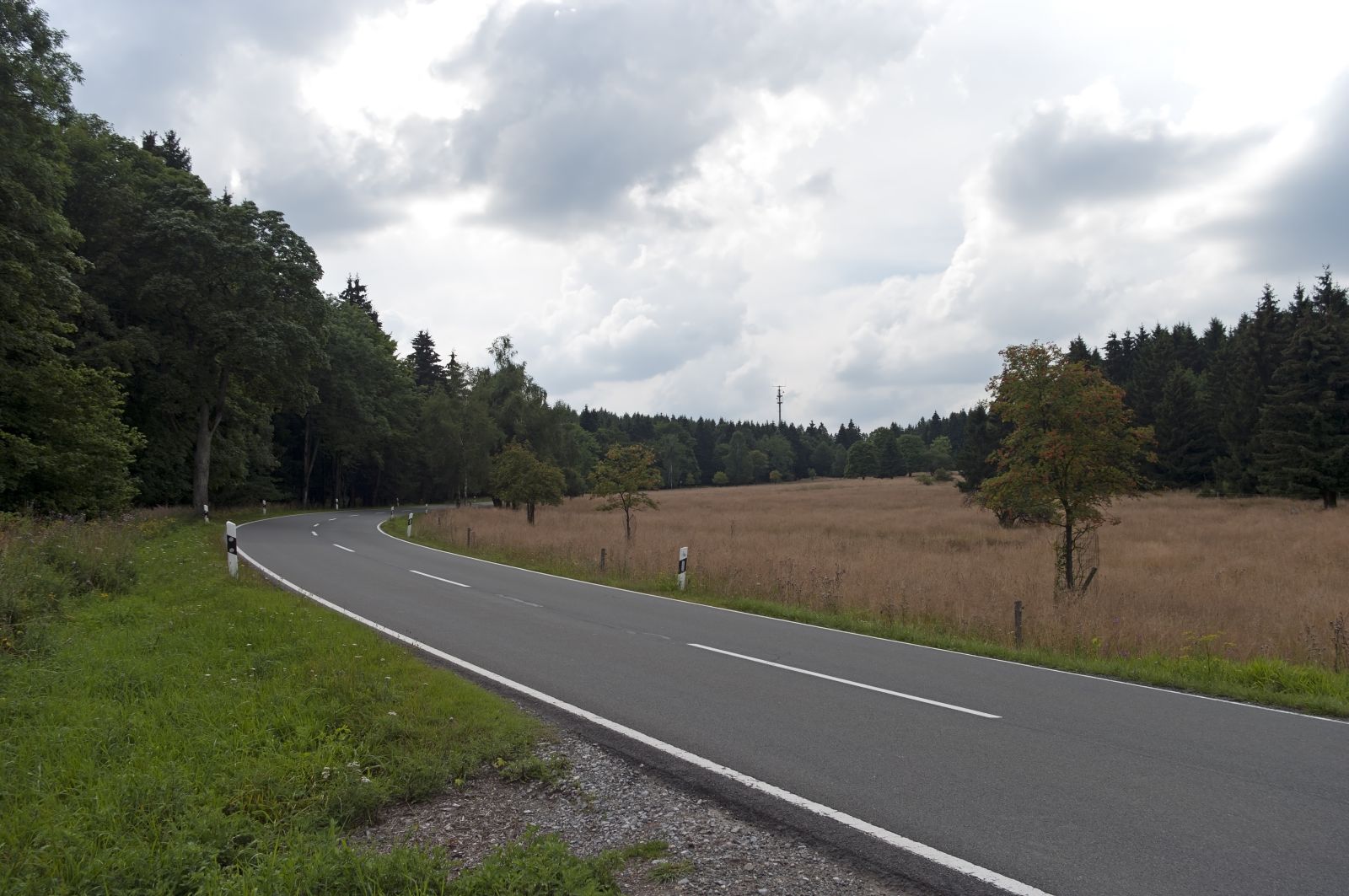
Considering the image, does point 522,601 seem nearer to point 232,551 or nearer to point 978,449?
point 232,551

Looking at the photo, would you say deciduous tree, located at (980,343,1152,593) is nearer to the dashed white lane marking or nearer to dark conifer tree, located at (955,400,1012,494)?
the dashed white lane marking

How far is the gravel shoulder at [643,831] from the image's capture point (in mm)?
3904

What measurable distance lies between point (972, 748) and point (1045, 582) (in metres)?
12.7

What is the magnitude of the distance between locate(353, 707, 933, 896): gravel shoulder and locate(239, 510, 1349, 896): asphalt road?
0.31 metres

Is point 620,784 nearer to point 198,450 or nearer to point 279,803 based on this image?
point 279,803

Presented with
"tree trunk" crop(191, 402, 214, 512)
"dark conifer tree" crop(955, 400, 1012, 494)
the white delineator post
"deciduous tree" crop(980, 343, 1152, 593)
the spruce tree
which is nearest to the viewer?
the white delineator post

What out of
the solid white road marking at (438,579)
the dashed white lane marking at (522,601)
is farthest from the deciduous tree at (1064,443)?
the solid white road marking at (438,579)

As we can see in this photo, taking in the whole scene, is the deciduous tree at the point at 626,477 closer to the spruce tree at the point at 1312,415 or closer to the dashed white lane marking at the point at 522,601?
the dashed white lane marking at the point at 522,601

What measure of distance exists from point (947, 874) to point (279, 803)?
3743 millimetres

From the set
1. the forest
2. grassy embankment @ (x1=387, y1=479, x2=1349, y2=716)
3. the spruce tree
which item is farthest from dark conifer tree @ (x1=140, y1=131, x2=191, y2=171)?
the spruce tree

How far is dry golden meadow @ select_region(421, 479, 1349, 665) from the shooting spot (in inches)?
456

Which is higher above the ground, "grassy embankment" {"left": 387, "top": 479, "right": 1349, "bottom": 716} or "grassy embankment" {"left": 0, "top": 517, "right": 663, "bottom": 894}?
"grassy embankment" {"left": 0, "top": 517, "right": 663, "bottom": 894}

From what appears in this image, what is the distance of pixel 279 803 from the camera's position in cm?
459

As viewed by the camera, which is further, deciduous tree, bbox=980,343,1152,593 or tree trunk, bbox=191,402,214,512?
tree trunk, bbox=191,402,214,512
